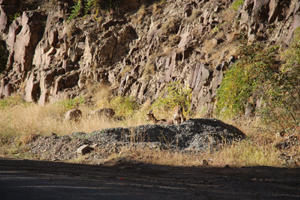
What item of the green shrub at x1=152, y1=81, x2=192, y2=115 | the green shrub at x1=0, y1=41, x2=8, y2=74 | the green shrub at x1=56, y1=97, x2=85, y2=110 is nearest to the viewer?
the green shrub at x1=152, y1=81, x2=192, y2=115

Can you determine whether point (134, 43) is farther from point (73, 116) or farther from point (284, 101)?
point (284, 101)

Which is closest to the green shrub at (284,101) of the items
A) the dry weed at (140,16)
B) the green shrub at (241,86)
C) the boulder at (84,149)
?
the green shrub at (241,86)

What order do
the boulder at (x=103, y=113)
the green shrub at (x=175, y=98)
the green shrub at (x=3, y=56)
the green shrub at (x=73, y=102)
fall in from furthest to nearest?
1. the green shrub at (x=3, y=56)
2. the green shrub at (x=73, y=102)
3. the boulder at (x=103, y=113)
4. the green shrub at (x=175, y=98)

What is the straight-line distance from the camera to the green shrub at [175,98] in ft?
41.7

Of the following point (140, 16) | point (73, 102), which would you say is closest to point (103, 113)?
point (73, 102)

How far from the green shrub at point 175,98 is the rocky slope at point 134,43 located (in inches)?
13.4

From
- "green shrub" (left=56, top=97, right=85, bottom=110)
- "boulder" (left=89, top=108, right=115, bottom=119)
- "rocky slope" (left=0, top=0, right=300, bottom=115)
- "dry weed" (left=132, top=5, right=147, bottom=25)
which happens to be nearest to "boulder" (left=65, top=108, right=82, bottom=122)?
"boulder" (left=89, top=108, right=115, bottom=119)

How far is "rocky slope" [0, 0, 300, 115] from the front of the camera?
1218cm

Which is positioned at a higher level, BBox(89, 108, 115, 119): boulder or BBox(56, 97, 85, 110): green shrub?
BBox(56, 97, 85, 110): green shrub

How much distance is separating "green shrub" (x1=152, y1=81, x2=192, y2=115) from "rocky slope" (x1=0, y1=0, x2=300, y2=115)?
34 cm

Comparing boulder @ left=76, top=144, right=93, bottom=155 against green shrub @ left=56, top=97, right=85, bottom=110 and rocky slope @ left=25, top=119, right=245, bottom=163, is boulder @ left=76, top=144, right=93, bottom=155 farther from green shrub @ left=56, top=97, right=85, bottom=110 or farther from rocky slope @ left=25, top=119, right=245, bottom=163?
green shrub @ left=56, top=97, right=85, bottom=110

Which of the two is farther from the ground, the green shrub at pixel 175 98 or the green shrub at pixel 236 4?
the green shrub at pixel 236 4

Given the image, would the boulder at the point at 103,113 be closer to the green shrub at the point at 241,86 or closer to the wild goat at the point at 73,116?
the wild goat at the point at 73,116

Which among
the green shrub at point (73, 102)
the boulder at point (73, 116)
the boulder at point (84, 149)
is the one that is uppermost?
the green shrub at point (73, 102)
